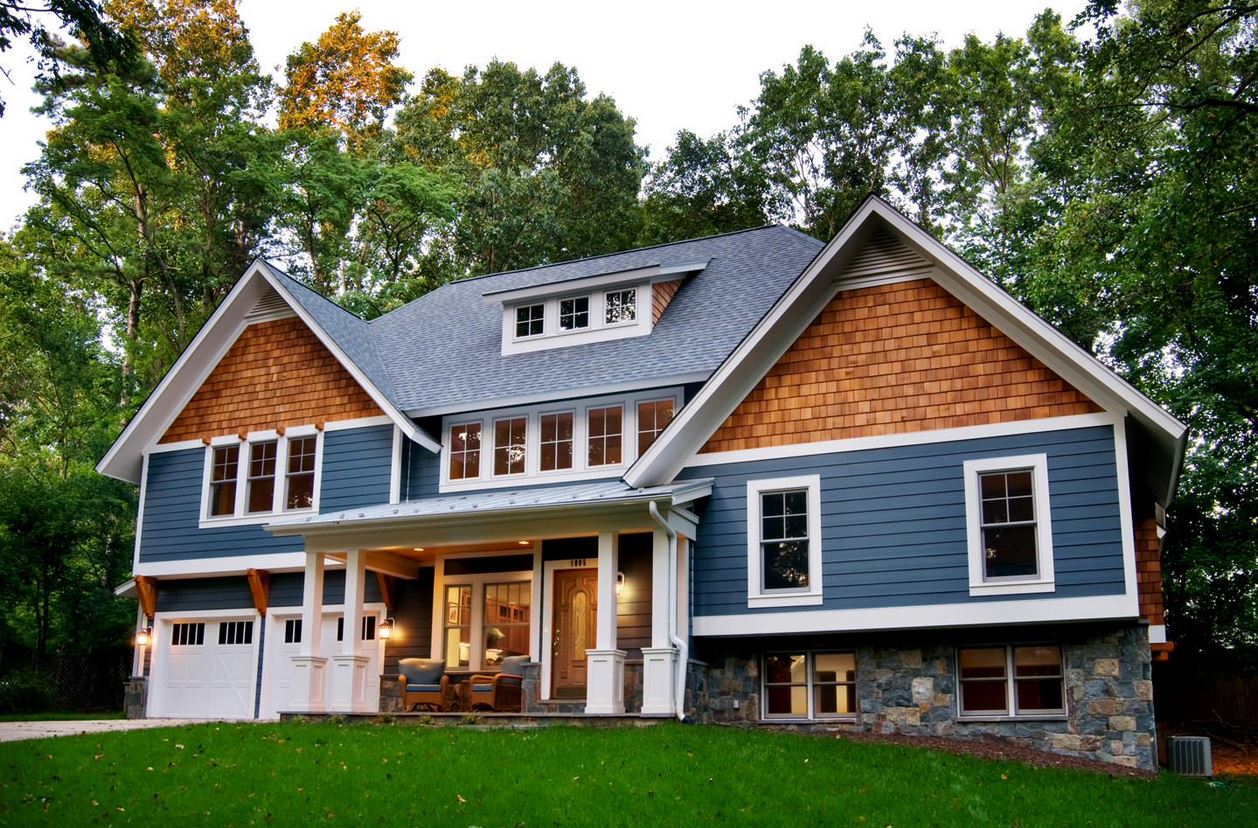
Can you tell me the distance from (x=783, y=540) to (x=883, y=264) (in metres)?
3.86

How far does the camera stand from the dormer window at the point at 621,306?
19.6 metres

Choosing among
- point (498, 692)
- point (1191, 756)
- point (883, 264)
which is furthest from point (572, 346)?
point (1191, 756)

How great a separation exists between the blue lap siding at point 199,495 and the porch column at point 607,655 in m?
5.09

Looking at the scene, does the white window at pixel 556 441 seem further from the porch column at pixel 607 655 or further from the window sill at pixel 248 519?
the window sill at pixel 248 519

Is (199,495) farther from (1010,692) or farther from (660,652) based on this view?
(1010,692)

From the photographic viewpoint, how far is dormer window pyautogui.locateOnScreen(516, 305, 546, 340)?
20.3 m

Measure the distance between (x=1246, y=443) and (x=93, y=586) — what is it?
23.8 metres

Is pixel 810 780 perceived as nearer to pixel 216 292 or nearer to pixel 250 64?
pixel 216 292

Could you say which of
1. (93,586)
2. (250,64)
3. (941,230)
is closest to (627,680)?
(93,586)

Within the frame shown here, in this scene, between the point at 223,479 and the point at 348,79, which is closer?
the point at 223,479

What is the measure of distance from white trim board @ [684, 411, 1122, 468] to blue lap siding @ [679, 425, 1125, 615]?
2.8 inches

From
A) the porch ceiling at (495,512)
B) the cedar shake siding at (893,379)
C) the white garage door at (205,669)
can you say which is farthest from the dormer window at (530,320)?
the white garage door at (205,669)

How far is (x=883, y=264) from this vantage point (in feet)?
51.9

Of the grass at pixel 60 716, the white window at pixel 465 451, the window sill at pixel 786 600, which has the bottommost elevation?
the grass at pixel 60 716
